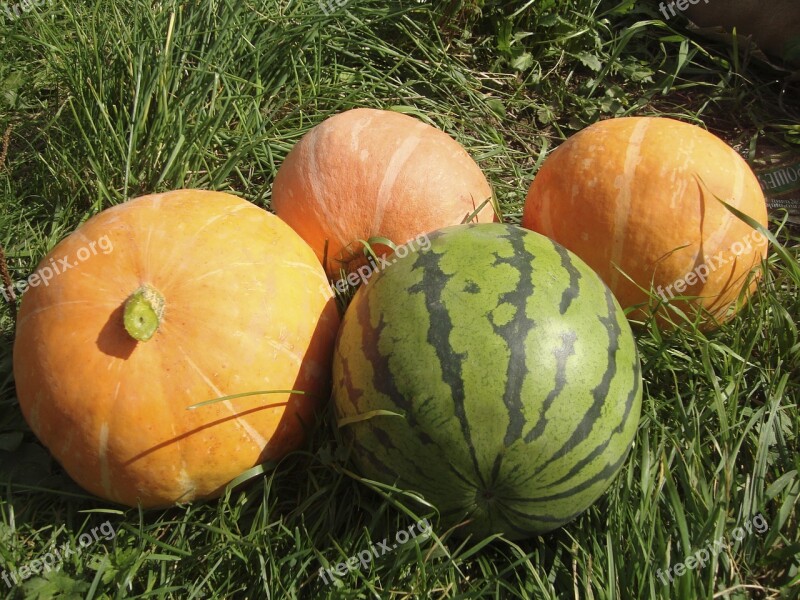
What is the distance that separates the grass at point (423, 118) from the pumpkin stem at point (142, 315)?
2.00 feet

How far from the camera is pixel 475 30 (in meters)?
4.30

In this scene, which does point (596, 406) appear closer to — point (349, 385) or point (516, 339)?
point (516, 339)

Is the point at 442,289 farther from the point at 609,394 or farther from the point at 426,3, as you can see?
the point at 426,3

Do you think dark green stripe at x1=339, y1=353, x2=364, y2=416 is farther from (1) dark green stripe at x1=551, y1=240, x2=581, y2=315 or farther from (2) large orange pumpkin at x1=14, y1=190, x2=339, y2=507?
(1) dark green stripe at x1=551, y1=240, x2=581, y2=315

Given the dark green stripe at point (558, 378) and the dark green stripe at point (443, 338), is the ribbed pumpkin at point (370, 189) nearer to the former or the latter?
the dark green stripe at point (443, 338)

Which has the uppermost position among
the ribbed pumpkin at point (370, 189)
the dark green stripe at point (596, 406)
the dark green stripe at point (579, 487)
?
the ribbed pumpkin at point (370, 189)

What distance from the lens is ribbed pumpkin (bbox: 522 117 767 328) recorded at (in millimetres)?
2480

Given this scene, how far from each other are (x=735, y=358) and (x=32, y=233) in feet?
10.4

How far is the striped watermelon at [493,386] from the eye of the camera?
1.87 metres

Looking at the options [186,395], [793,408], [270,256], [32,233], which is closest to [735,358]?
[793,408]

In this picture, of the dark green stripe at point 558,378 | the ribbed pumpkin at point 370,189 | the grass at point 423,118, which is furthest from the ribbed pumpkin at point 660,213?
the dark green stripe at point 558,378

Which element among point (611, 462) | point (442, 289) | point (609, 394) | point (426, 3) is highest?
point (426, 3)

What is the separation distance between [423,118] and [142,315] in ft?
7.58

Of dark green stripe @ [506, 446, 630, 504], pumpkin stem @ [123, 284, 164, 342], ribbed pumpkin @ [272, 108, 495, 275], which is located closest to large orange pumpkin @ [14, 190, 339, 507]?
pumpkin stem @ [123, 284, 164, 342]
